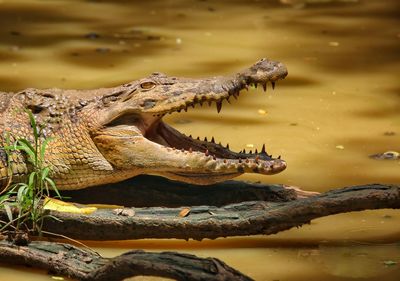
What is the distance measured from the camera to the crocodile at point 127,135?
5.80 metres

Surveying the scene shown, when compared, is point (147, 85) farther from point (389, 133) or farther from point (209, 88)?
point (389, 133)

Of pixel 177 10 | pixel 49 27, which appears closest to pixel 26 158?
pixel 49 27

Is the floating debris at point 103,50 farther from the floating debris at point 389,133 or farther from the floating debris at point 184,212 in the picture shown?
the floating debris at point 184,212

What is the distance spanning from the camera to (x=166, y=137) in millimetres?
6125

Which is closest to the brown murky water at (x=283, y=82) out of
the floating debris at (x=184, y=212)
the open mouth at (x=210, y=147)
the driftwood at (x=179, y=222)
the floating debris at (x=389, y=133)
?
the floating debris at (x=389, y=133)

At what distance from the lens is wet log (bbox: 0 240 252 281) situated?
14.8 feet

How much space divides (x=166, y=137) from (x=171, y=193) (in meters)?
0.35

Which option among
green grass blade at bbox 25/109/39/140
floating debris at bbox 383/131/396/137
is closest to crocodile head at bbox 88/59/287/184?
green grass blade at bbox 25/109/39/140

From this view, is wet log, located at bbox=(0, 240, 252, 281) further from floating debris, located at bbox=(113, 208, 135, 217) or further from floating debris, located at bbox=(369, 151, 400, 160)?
floating debris, located at bbox=(369, 151, 400, 160)

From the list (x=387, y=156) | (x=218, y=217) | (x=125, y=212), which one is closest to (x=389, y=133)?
(x=387, y=156)

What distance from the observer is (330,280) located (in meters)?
5.12

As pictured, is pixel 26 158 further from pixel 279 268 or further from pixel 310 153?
pixel 310 153

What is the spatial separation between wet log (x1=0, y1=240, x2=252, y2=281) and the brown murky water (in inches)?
3.5

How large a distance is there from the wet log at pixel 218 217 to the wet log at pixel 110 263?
0.31 metres
